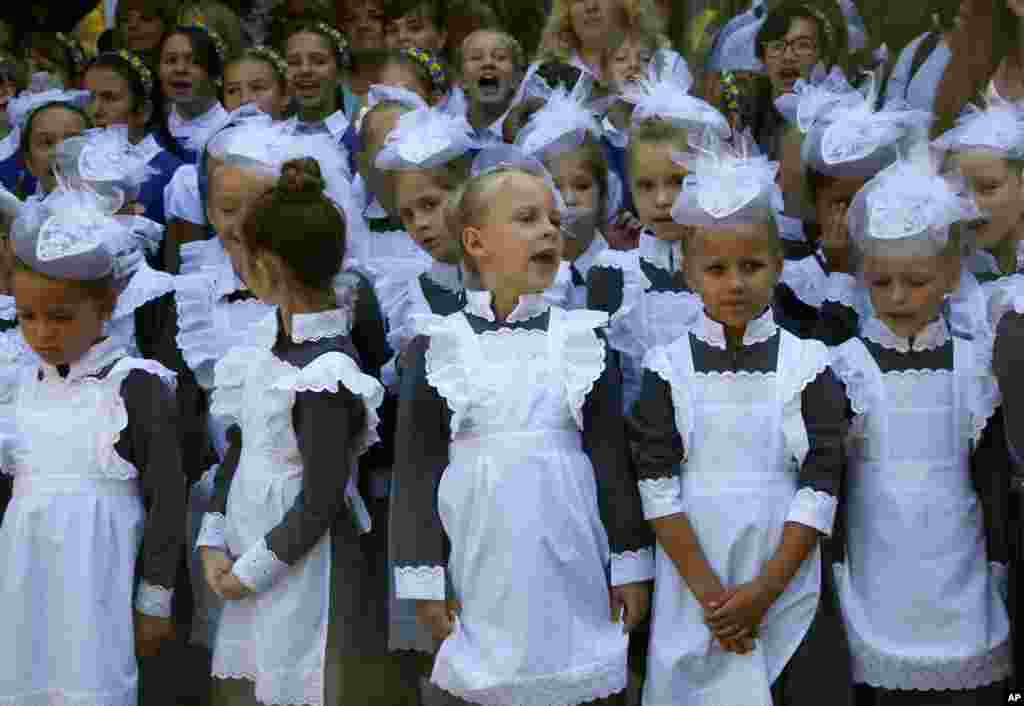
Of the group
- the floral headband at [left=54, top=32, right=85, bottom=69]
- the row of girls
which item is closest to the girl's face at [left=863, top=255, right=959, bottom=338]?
the row of girls

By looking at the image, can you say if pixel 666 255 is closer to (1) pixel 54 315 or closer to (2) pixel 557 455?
(2) pixel 557 455

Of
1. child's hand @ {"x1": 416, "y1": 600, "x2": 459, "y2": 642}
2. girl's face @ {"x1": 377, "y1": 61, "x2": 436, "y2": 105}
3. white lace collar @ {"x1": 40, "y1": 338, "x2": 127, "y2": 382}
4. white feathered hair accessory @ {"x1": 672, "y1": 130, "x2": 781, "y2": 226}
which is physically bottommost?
child's hand @ {"x1": 416, "y1": 600, "x2": 459, "y2": 642}

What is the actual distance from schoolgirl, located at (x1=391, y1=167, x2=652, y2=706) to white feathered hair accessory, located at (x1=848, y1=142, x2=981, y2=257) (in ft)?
2.36

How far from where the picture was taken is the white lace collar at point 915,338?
4457 millimetres

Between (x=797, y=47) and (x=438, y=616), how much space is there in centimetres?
340

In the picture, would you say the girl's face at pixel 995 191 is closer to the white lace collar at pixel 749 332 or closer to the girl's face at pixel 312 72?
the white lace collar at pixel 749 332

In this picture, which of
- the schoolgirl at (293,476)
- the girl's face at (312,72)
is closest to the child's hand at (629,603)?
the schoolgirl at (293,476)

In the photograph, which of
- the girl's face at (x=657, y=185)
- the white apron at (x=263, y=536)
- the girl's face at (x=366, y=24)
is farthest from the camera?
the girl's face at (x=366, y=24)

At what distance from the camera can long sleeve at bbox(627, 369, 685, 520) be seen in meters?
4.29

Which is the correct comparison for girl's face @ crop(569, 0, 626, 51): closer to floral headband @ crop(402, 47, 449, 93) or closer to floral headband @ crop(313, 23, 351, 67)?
floral headband @ crop(402, 47, 449, 93)

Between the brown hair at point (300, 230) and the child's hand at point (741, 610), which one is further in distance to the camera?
the brown hair at point (300, 230)

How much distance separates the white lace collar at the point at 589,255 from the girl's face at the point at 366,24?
2753 millimetres

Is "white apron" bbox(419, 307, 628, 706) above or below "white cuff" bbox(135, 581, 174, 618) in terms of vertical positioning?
above

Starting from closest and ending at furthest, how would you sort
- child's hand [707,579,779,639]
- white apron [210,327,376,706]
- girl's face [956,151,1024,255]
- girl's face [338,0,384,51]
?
child's hand [707,579,779,639]
white apron [210,327,376,706]
girl's face [956,151,1024,255]
girl's face [338,0,384,51]
